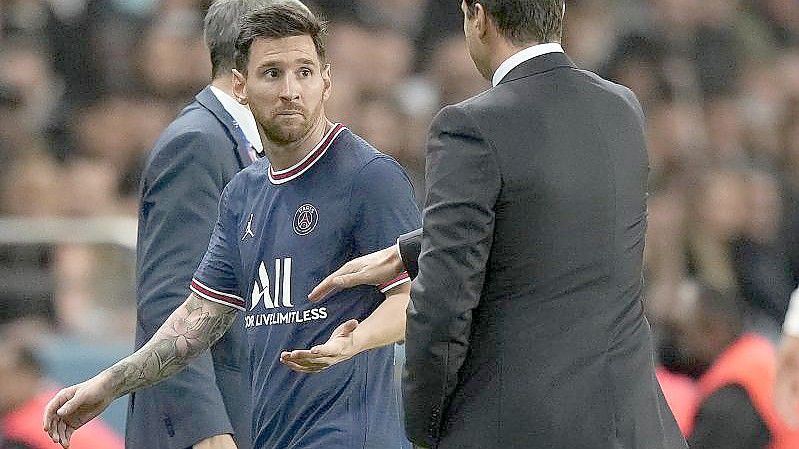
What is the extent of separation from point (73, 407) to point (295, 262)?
63 cm

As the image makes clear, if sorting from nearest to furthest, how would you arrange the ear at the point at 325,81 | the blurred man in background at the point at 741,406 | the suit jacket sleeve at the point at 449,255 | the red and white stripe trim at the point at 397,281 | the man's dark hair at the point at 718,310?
1. the suit jacket sleeve at the point at 449,255
2. the red and white stripe trim at the point at 397,281
3. the ear at the point at 325,81
4. the blurred man in background at the point at 741,406
5. the man's dark hair at the point at 718,310

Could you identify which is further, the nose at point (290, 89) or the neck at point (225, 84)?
the neck at point (225, 84)

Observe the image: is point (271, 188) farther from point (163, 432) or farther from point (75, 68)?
point (75, 68)

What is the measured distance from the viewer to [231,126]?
14.9 ft

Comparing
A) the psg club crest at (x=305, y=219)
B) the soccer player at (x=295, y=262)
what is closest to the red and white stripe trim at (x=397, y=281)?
the soccer player at (x=295, y=262)

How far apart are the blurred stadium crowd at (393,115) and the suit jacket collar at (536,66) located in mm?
4375

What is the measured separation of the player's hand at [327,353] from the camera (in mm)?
3482

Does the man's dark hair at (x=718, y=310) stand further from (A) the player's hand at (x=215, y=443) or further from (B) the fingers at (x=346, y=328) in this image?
(B) the fingers at (x=346, y=328)

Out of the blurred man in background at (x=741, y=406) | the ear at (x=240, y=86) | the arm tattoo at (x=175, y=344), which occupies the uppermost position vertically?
the ear at (x=240, y=86)

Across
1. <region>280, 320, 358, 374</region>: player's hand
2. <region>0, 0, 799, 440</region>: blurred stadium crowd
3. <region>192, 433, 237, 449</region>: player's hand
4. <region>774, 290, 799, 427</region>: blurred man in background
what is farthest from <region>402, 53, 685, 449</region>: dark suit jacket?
<region>0, 0, 799, 440</region>: blurred stadium crowd

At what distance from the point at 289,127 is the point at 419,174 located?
17.5 feet

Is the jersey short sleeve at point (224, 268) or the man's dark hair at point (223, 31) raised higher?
the man's dark hair at point (223, 31)

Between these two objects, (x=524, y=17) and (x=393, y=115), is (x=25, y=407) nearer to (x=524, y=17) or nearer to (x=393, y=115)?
(x=393, y=115)

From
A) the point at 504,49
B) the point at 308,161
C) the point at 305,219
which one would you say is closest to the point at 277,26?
the point at 308,161
